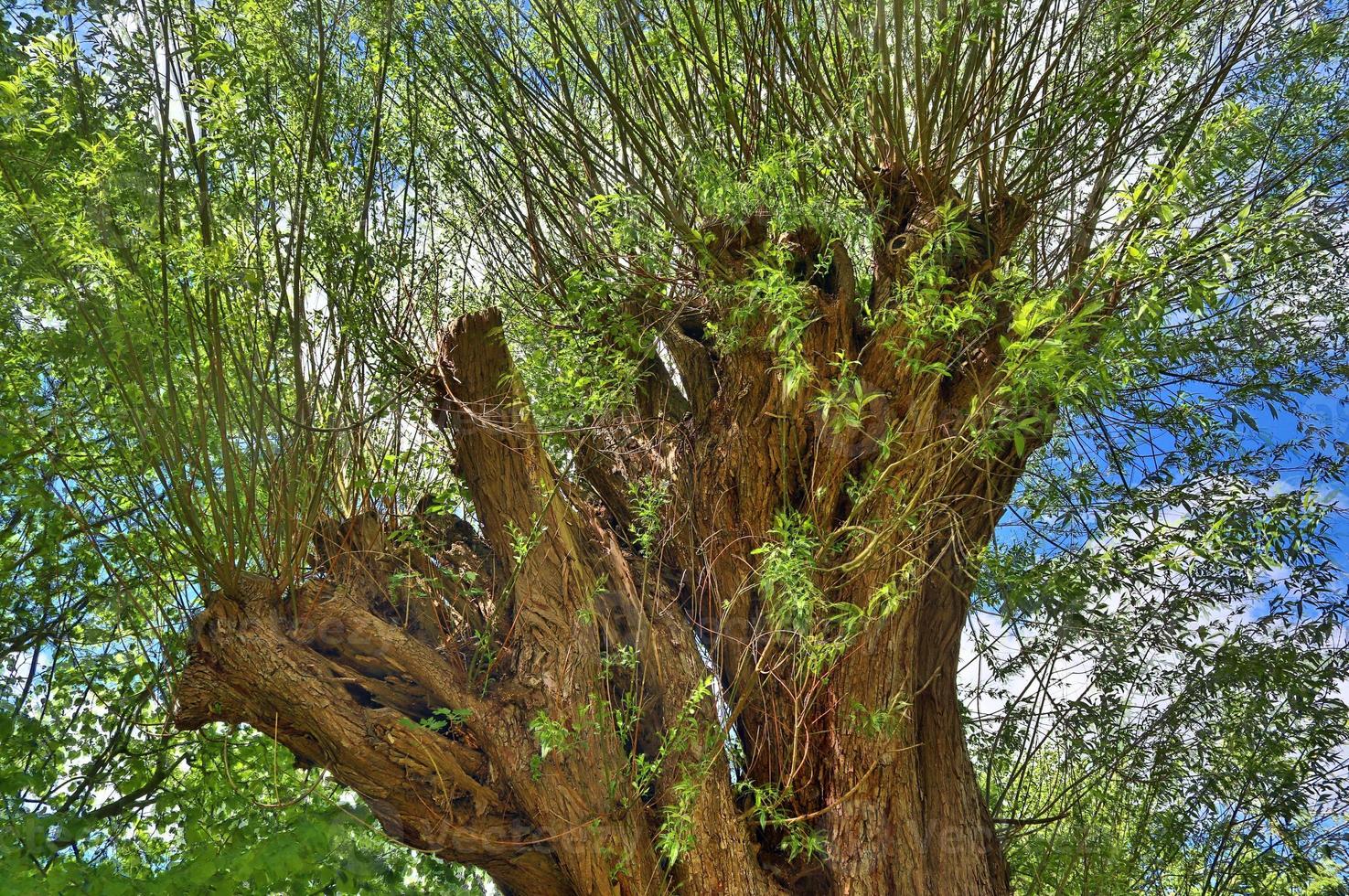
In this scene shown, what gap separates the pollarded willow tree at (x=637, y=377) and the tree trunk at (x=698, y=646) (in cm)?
1

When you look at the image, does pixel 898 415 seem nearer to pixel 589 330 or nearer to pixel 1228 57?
pixel 589 330

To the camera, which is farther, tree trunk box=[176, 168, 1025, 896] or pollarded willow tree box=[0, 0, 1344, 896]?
tree trunk box=[176, 168, 1025, 896]

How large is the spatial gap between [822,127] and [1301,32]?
1742mm

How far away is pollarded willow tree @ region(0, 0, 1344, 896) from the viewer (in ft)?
8.71

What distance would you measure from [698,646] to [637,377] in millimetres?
898

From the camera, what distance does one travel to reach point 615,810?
9.25 feet

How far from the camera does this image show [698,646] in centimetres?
326

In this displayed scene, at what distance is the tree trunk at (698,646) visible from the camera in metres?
2.82

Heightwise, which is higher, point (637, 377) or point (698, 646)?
point (637, 377)

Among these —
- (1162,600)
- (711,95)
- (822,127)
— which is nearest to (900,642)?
(1162,600)

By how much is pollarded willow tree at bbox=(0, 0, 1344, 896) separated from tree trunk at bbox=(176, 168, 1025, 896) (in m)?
0.01

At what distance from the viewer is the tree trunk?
2822 millimetres

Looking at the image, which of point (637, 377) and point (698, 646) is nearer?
point (637, 377)

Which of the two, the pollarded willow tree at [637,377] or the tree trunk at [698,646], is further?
the tree trunk at [698,646]
